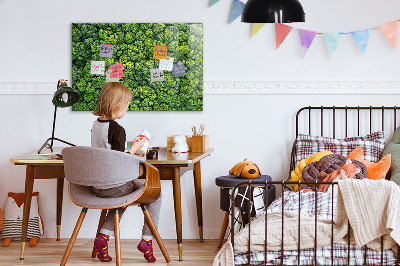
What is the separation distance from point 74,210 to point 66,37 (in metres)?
1.28

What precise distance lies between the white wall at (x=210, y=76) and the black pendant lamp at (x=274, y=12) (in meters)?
1.22

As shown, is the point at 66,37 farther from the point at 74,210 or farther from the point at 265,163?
the point at 265,163

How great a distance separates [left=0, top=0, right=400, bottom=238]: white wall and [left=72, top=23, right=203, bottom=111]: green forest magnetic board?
63 millimetres

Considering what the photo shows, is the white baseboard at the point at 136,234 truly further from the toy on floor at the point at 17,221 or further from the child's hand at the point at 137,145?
the child's hand at the point at 137,145

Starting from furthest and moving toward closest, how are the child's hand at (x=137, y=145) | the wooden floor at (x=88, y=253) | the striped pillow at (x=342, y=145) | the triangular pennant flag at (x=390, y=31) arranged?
the triangular pennant flag at (x=390, y=31) → the striped pillow at (x=342, y=145) → the wooden floor at (x=88, y=253) → the child's hand at (x=137, y=145)

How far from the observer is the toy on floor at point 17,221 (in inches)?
170

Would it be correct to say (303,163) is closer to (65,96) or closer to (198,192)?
(198,192)

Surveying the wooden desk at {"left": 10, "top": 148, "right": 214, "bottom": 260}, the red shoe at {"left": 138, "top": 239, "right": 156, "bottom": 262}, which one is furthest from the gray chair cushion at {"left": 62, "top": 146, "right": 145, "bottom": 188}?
the red shoe at {"left": 138, "top": 239, "right": 156, "bottom": 262}

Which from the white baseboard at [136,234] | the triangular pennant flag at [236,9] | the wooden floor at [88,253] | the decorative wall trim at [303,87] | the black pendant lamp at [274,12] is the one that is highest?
the triangular pennant flag at [236,9]

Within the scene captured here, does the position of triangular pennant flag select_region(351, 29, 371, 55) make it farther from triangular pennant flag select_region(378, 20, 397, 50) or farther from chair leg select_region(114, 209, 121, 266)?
chair leg select_region(114, 209, 121, 266)

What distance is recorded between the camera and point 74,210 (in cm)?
451

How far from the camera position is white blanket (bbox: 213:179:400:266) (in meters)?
2.93

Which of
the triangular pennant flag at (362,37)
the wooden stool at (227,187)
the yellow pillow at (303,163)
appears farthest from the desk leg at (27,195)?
the triangular pennant flag at (362,37)

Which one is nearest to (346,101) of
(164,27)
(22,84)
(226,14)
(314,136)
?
(314,136)
